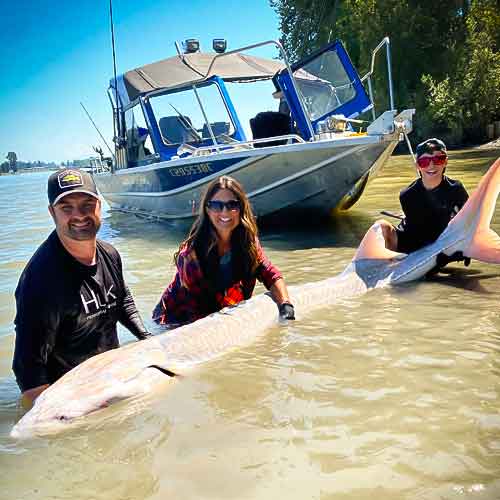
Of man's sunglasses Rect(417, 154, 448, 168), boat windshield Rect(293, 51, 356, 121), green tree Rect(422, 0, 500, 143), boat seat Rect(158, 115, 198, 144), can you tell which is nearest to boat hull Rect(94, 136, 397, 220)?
boat seat Rect(158, 115, 198, 144)

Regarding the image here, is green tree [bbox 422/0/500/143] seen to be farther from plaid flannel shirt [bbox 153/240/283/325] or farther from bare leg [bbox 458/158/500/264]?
plaid flannel shirt [bbox 153/240/283/325]

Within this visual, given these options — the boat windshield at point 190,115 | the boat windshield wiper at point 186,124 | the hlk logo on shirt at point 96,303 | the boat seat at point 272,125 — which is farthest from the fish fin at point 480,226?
the boat windshield wiper at point 186,124

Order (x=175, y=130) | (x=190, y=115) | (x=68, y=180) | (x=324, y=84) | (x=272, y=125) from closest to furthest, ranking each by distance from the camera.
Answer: (x=68, y=180)
(x=272, y=125)
(x=324, y=84)
(x=190, y=115)
(x=175, y=130)

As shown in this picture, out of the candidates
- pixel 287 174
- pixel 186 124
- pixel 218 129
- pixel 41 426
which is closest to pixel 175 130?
pixel 186 124

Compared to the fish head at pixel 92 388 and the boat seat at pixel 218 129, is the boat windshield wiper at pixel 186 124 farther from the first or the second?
the fish head at pixel 92 388

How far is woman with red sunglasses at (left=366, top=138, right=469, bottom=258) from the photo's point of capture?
16.5 feet

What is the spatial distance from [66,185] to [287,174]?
5125 mm

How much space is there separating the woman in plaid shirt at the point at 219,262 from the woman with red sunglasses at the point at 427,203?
177cm

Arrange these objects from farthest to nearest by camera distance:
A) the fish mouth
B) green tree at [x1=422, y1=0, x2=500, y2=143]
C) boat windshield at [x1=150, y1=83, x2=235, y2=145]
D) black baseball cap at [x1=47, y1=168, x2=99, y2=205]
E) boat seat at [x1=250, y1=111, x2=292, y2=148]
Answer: green tree at [x1=422, y1=0, x2=500, y2=143] → boat windshield at [x1=150, y1=83, x2=235, y2=145] → boat seat at [x1=250, y1=111, x2=292, y2=148] → black baseball cap at [x1=47, y1=168, x2=99, y2=205] → the fish mouth

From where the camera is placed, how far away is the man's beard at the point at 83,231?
8.43 ft

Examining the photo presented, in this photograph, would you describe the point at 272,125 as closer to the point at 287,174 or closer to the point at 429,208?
the point at 287,174

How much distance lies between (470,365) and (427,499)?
1.27 meters

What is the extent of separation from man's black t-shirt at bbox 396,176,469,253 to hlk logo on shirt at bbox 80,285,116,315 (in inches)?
134

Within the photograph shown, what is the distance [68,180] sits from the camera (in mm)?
2518
